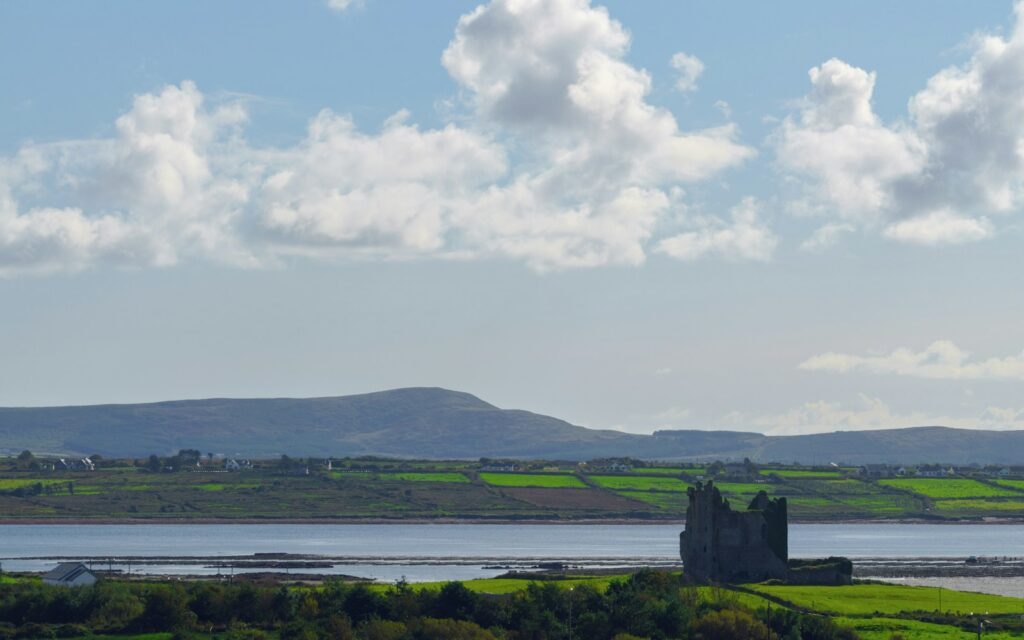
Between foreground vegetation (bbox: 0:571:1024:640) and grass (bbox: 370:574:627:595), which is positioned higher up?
grass (bbox: 370:574:627:595)

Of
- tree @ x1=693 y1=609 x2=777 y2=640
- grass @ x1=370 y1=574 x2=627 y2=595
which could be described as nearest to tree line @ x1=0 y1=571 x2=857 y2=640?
tree @ x1=693 y1=609 x2=777 y2=640

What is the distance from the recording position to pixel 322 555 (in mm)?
166500

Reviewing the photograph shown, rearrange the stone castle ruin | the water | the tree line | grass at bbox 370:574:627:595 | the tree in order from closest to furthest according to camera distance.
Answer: the tree → the tree line → grass at bbox 370:574:627:595 → the stone castle ruin → the water

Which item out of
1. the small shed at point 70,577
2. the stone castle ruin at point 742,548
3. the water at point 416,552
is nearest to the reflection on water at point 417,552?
the water at point 416,552

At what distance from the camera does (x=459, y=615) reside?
91688mm

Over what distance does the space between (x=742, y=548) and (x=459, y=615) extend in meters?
31.1

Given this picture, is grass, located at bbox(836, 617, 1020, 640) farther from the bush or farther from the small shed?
the small shed

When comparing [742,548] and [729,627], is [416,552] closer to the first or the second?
[742,548]

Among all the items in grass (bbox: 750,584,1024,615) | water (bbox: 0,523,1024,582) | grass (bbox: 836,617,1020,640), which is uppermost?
water (bbox: 0,523,1024,582)

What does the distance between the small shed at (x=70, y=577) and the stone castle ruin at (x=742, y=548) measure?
39.2m

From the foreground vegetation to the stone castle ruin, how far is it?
13261 mm

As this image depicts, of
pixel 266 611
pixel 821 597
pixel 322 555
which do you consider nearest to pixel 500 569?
pixel 322 555

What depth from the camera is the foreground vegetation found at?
8662 cm

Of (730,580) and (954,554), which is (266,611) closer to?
(730,580)
